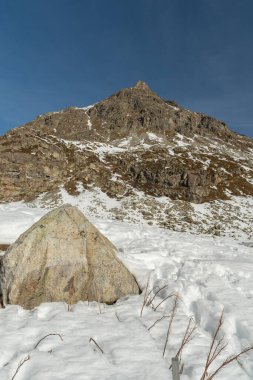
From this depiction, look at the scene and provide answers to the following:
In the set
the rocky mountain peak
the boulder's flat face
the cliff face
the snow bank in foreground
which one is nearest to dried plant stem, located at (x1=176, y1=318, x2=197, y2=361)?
the snow bank in foreground

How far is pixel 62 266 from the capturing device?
8094mm

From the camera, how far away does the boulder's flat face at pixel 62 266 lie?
25.0ft

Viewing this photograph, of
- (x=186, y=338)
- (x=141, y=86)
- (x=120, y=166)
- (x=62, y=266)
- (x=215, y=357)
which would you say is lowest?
(x=186, y=338)

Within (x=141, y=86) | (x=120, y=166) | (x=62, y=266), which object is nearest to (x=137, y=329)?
(x=62, y=266)

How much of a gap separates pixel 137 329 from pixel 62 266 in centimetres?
301

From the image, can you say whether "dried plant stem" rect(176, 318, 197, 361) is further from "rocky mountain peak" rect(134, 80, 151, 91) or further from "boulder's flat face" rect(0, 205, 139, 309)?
"rocky mountain peak" rect(134, 80, 151, 91)

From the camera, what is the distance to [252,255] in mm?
13117

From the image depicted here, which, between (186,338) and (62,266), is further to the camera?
(62,266)

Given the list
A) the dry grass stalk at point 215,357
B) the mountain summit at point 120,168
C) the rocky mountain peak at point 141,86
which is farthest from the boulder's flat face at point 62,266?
the rocky mountain peak at point 141,86

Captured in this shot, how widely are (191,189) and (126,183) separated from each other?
14173 millimetres

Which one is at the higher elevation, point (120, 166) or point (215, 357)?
point (120, 166)

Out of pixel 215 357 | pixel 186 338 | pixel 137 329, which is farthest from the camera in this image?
pixel 137 329

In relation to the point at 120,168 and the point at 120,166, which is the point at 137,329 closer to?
the point at 120,168

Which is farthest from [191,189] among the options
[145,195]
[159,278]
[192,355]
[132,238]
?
[192,355]
